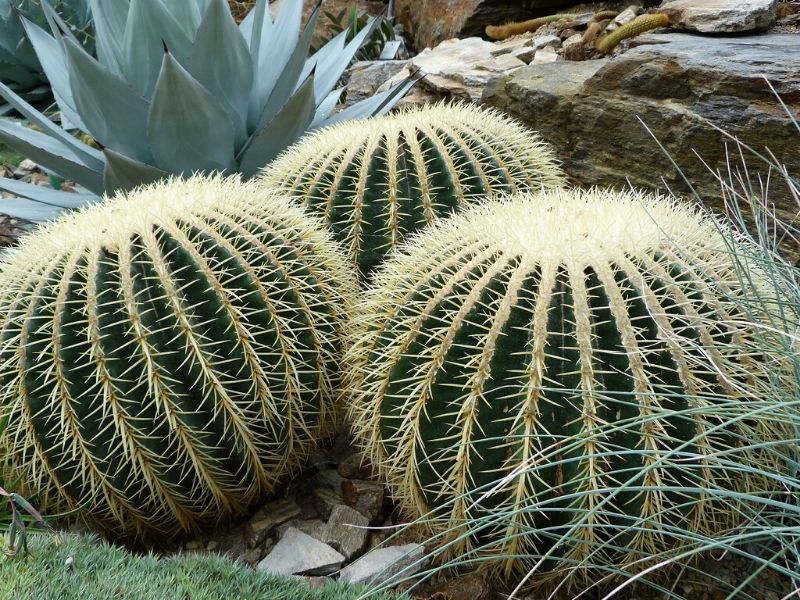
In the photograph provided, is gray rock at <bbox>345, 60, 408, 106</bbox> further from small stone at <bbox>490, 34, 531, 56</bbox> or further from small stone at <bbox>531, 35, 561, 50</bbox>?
small stone at <bbox>531, 35, 561, 50</bbox>

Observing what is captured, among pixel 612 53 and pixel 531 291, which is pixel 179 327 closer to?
pixel 531 291

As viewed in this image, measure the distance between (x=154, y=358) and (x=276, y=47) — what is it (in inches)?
121

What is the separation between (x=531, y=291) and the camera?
193 cm

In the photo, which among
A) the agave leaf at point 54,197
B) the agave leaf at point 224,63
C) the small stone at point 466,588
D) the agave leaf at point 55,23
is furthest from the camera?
the agave leaf at point 54,197

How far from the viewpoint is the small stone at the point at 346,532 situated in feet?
7.73

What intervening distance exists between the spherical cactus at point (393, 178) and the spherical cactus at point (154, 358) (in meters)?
0.54

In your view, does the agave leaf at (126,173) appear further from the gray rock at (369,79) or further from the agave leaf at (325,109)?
the gray rock at (369,79)

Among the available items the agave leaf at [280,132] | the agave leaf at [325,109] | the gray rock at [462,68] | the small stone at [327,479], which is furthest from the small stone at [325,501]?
the gray rock at [462,68]

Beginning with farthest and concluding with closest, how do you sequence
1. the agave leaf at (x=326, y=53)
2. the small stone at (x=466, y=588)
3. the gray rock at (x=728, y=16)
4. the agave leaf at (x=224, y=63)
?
1. the agave leaf at (x=326, y=53)
2. the gray rock at (x=728, y=16)
3. the agave leaf at (x=224, y=63)
4. the small stone at (x=466, y=588)

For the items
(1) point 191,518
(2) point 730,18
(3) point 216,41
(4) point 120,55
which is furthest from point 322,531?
(2) point 730,18

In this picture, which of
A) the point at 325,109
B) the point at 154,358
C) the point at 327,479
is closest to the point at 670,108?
the point at 325,109

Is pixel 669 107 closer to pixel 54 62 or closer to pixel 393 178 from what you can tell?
pixel 393 178

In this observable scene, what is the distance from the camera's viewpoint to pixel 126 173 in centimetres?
362

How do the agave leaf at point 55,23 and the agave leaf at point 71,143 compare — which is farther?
the agave leaf at point 71,143
